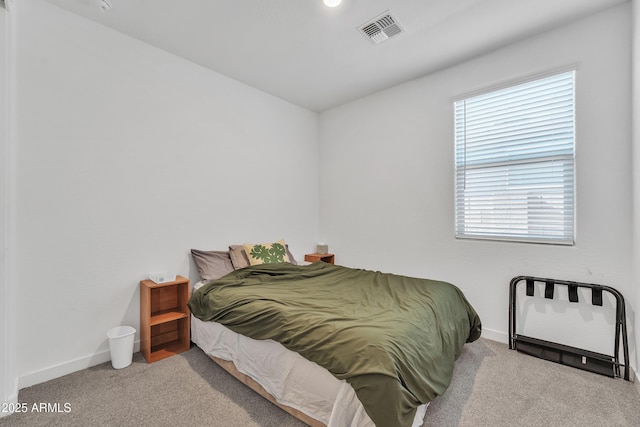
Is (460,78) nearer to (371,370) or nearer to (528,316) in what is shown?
(528,316)

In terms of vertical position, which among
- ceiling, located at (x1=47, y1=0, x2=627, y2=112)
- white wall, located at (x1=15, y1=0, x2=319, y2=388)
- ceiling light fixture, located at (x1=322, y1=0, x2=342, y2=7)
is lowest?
white wall, located at (x1=15, y1=0, x2=319, y2=388)

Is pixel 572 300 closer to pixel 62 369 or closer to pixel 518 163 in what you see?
pixel 518 163

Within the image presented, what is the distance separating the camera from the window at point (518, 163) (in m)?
2.41

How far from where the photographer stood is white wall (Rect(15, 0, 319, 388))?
2.05 metres

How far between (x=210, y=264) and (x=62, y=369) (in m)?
1.30

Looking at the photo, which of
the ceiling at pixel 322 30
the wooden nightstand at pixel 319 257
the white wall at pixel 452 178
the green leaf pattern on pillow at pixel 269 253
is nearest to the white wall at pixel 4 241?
the ceiling at pixel 322 30

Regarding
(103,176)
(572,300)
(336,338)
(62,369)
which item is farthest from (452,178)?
(62,369)

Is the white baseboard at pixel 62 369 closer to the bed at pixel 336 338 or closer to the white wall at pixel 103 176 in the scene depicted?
the white wall at pixel 103 176

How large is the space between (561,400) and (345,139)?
11.2ft

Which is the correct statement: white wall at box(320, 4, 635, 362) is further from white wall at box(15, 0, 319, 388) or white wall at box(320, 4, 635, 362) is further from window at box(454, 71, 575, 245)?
white wall at box(15, 0, 319, 388)

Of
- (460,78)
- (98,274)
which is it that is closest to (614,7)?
(460,78)

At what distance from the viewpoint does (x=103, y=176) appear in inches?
93.0

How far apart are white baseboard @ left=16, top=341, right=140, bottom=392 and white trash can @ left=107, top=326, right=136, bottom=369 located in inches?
6.4

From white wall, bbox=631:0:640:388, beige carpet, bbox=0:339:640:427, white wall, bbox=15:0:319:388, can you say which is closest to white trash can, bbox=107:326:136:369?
beige carpet, bbox=0:339:640:427
